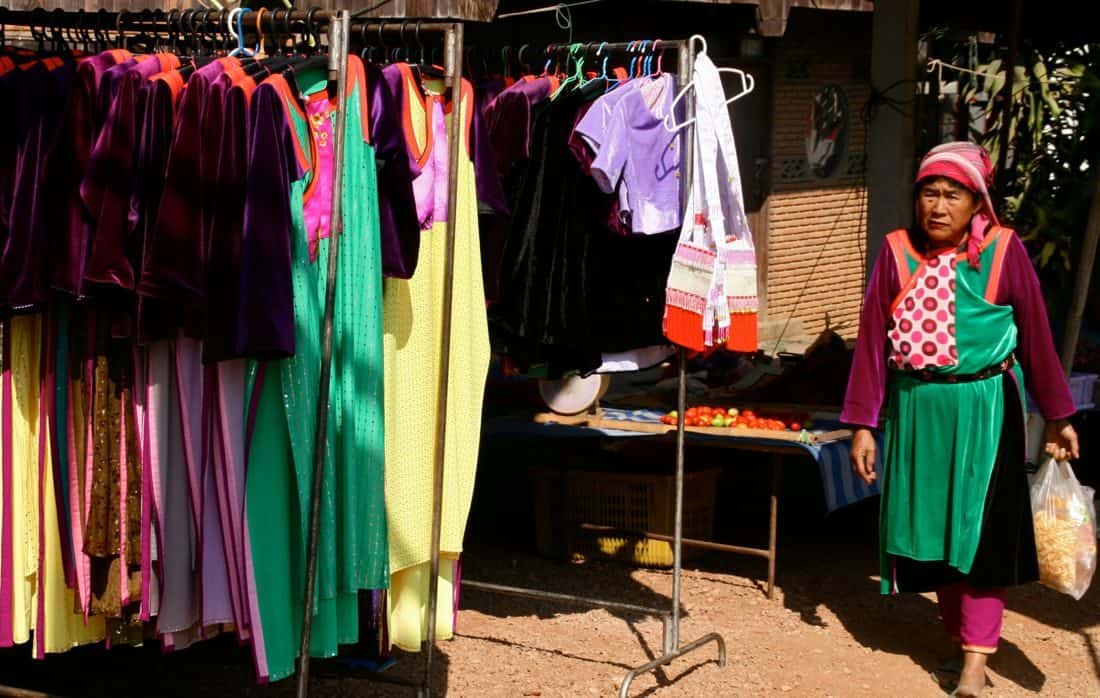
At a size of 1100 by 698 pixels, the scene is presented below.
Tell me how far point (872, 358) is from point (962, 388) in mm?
371

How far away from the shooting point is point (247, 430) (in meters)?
4.33

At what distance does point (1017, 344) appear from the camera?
18.8 feet

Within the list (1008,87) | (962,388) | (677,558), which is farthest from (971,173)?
(1008,87)

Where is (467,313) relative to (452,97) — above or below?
below

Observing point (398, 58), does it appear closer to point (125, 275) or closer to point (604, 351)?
point (604, 351)

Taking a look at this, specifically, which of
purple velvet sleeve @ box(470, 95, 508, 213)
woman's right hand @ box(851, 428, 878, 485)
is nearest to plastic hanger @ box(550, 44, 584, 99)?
purple velvet sleeve @ box(470, 95, 508, 213)

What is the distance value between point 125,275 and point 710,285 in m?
2.00

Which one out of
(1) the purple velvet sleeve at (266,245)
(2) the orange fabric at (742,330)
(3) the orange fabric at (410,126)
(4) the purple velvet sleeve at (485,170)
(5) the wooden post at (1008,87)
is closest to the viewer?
(1) the purple velvet sleeve at (266,245)

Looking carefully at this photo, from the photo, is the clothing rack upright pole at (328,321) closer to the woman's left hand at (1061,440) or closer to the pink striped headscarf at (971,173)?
the pink striped headscarf at (971,173)

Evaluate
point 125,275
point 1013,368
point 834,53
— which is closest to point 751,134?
point 834,53

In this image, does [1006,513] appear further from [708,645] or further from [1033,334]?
[708,645]

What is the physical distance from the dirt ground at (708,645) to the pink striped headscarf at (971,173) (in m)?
1.67

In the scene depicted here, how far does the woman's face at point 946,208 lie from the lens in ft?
18.3

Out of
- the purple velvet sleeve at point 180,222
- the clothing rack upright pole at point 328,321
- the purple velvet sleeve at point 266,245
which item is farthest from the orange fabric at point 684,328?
the purple velvet sleeve at point 180,222
